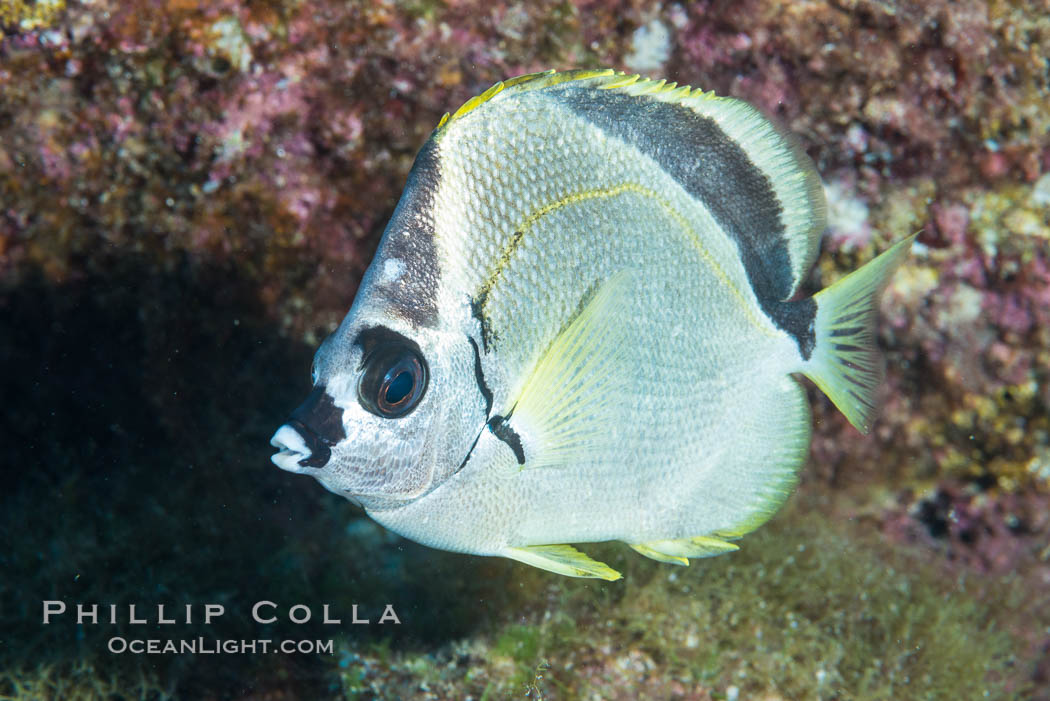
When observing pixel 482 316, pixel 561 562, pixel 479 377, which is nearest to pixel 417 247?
pixel 482 316

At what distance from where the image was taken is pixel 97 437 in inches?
130

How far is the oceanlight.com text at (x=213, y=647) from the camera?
2809 mm

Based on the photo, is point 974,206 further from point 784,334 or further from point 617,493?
point 617,493

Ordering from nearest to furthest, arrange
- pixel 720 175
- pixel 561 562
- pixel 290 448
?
pixel 290 448, pixel 561 562, pixel 720 175

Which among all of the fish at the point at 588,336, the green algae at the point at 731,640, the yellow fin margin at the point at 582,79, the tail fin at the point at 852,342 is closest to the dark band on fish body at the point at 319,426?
the fish at the point at 588,336

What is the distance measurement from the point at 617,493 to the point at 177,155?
228 cm

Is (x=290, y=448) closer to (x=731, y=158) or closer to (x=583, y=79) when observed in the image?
(x=583, y=79)

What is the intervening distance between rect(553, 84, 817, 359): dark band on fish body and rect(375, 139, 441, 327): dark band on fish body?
0.40 m

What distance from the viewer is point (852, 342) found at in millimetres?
1771

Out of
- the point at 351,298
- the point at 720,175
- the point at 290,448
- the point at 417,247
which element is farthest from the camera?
the point at 351,298

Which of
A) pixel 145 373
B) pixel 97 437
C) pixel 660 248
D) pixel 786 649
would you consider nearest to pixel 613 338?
pixel 660 248

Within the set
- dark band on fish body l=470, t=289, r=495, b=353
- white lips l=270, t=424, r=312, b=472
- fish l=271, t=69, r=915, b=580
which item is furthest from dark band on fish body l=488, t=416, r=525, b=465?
white lips l=270, t=424, r=312, b=472

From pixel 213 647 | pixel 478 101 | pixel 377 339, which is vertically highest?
pixel 478 101

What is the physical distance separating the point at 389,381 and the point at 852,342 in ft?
4.14
